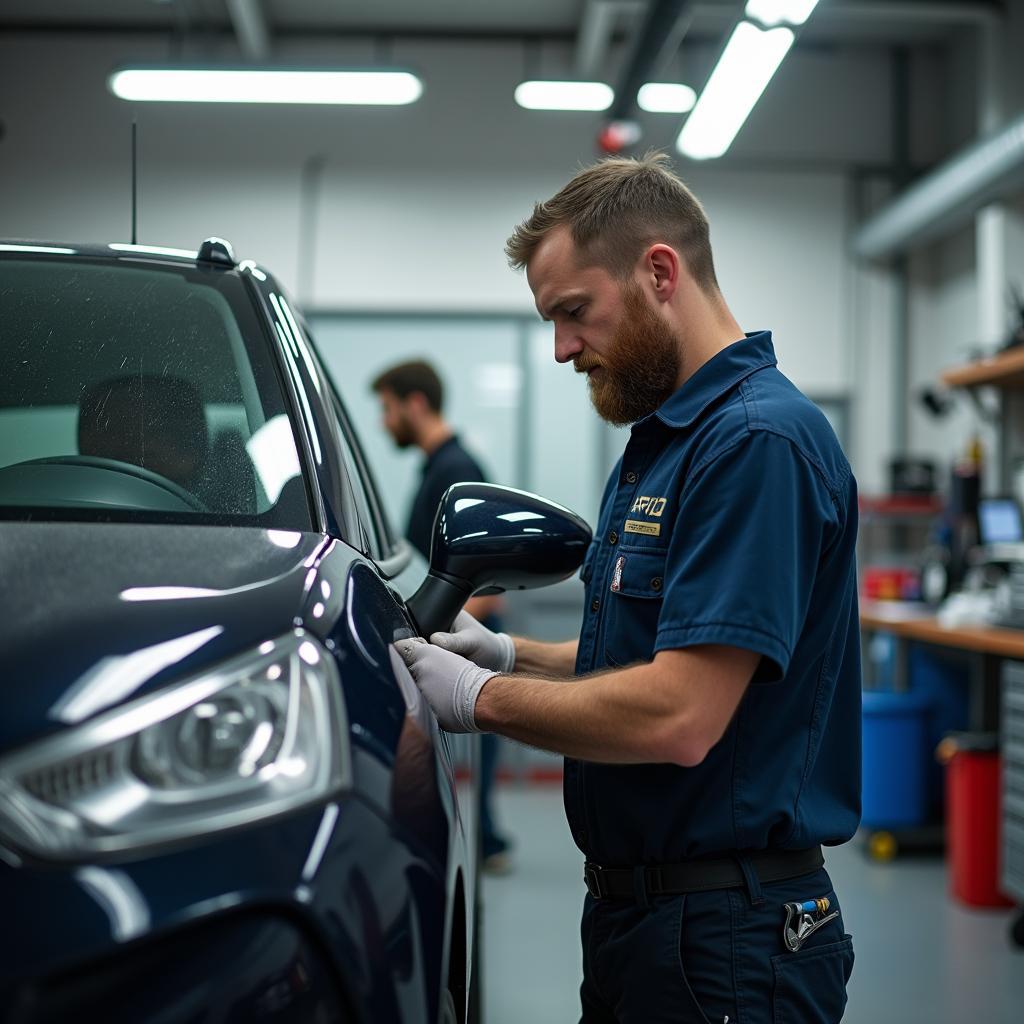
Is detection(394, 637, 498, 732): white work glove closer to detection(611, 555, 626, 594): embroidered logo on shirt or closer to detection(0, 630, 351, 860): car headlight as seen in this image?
detection(611, 555, 626, 594): embroidered logo on shirt

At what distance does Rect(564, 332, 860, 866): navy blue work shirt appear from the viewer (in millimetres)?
1078

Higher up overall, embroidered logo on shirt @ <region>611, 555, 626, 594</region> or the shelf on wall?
the shelf on wall

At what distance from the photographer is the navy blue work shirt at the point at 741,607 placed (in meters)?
1.08

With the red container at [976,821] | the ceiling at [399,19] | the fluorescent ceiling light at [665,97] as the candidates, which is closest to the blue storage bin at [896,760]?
the red container at [976,821]

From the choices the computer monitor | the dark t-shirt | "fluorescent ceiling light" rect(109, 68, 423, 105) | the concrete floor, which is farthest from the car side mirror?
"fluorescent ceiling light" rect(109, 68, 423, 105)

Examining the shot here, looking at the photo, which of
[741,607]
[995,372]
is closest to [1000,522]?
[995,372]

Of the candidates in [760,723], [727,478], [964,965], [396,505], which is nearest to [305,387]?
[727,478]

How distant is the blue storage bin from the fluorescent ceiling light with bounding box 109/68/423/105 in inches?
146

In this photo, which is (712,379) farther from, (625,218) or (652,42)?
(652,42)

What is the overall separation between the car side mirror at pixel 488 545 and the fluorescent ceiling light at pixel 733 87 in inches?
150

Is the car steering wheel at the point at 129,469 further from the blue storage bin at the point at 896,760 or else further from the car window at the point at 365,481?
the blue storage bin at the point at 896,760

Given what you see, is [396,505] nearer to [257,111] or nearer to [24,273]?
[257,111]

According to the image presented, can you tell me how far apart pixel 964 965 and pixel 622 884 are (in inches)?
101

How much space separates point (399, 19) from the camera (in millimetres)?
7543
